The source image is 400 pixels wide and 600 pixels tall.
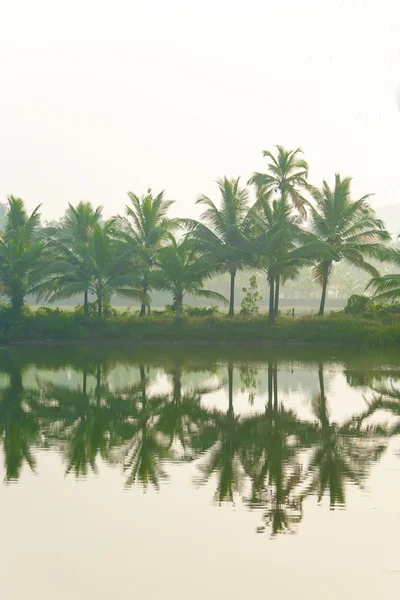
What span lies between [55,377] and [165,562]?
13.7 meters

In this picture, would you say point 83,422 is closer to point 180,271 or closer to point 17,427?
point 17,427

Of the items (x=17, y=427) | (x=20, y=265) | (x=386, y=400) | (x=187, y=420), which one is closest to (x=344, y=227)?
(x=20, y=265)

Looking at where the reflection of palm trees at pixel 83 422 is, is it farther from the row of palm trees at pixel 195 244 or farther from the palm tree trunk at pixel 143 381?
the row of palm trees at pixel 195 244

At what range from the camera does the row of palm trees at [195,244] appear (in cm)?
3198

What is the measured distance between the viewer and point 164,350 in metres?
28.0

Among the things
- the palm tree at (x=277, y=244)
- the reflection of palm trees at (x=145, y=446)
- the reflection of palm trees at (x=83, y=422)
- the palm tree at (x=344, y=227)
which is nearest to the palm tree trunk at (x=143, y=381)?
the reflection of palm trees at (x=145, y=446)

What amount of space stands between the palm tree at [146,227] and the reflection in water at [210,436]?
610 inches

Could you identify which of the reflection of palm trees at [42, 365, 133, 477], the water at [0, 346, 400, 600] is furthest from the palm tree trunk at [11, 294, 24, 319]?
the water at [0, 346, 400, 600]

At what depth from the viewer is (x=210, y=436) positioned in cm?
1173

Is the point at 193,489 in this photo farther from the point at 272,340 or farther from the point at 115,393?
the point at 272,340

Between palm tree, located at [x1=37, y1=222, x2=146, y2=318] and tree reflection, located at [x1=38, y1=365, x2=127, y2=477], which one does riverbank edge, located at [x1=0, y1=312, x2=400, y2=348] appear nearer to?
palm tree, located at [x1=37, y1=222, x2=146, y2=318]

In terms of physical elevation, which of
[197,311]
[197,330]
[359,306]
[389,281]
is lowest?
[197,330]

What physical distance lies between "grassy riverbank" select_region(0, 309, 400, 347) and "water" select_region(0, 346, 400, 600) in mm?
13679

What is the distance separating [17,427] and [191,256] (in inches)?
837
